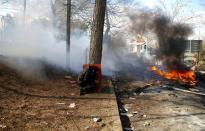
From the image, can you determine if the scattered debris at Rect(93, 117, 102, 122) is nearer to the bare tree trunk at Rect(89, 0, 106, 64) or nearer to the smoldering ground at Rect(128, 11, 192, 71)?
the bare tree trunk at Rect(89, 0, 106, 64)

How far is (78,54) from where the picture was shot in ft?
79.2

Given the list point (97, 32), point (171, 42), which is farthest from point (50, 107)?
point (171, 42)

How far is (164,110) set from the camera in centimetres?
894

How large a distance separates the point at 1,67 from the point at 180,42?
39.1 ft

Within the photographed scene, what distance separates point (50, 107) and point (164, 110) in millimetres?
3292

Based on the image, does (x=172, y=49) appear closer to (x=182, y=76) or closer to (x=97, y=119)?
(x=182, y=76)

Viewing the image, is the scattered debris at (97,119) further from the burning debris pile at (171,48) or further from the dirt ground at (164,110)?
the burning debris pile at (171,48)

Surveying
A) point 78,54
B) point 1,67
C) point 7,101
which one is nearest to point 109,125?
point 7,101

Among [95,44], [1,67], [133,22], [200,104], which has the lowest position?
[200,104]

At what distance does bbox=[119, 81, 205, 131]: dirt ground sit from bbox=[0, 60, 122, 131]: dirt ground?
59cm

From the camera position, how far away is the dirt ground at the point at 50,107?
6.35 meters

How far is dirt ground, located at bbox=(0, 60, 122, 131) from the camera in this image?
635 cm

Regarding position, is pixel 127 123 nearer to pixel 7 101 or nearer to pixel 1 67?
pixel 7 101

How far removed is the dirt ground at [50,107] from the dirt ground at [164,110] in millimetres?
589
